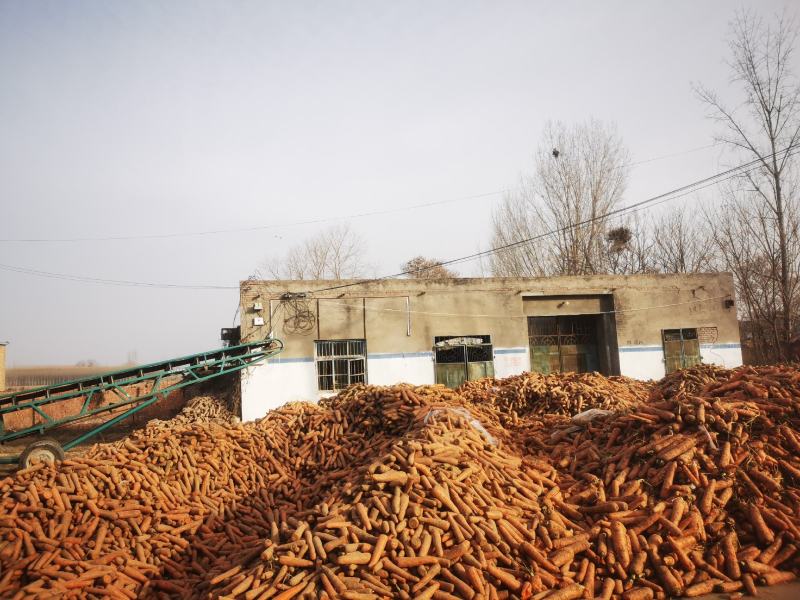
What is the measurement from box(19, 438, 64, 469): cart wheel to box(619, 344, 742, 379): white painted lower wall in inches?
645

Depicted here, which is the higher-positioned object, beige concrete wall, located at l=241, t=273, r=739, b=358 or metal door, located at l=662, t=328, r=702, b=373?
beige concrete wall, located at l=241, t=273, r=739, b=358

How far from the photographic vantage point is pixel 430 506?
16.0ft

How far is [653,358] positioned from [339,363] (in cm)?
1129

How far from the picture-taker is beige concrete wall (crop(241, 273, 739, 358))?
1566 cm

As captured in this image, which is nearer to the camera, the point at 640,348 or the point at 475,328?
the point at 475,328

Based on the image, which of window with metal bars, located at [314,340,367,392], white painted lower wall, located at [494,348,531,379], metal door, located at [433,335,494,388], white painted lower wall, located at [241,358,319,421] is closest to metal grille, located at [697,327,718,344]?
white painted lower wall, located at [494,348,531,379]

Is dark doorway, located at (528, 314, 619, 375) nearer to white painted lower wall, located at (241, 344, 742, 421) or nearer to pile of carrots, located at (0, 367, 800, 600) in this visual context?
white painted lower wall, located at (241, 344, 742, 421)

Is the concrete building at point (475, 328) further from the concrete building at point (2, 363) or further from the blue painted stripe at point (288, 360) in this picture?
the concrete building at point (2, 363)

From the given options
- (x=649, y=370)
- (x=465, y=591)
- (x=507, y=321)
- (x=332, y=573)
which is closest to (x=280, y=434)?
(x=332, y=573)

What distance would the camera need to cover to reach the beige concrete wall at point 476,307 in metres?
15.7

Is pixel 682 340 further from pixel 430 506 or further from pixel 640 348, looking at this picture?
pixel 430 506

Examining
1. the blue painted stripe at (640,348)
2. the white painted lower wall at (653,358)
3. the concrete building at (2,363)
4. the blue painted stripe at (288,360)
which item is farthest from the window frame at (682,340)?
the concrete building at (2,363)

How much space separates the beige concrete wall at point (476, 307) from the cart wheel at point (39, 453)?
6.63 metres

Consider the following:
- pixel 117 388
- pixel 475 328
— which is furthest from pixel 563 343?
pixel 117 388
